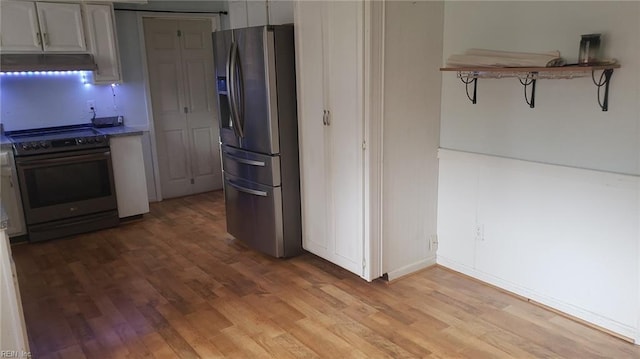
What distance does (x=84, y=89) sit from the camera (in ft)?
16.1

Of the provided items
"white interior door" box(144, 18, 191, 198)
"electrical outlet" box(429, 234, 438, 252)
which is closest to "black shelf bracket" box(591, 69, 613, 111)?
"electrical outlet" box(429, 234, 438, 252)

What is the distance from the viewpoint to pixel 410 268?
11.3 feet

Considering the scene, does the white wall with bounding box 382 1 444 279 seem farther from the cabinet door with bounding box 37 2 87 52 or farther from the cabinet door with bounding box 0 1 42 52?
the cabinet door with bounding box 0 1 42 52

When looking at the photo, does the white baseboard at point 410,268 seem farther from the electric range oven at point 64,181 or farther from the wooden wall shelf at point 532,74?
the electric range oven at point 64,181

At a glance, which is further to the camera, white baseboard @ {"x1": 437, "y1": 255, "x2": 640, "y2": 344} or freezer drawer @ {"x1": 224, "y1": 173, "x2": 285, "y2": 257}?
freezer drawer @ {"x1": 224, "y1": 173, "x2": 285, "y2": 257}

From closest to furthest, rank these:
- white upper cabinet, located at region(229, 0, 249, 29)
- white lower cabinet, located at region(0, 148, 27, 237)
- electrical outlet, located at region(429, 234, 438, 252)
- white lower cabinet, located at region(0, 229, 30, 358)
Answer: white lower cabinet, located at region(0, 229, 30, 358)
electrical outlet, located at region(429, 234, 438, 252)
white lower cabinet, located at region(0, 148, 27, 237)
white upper cabinet, located at region(229, 0, 249, 29)

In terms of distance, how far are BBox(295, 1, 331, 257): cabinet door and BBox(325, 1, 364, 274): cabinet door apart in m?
0.09

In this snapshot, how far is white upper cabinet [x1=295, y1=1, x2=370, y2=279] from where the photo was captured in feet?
9.87

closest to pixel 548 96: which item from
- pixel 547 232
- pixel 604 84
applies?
pixel 604 84

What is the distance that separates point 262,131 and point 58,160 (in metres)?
2.10

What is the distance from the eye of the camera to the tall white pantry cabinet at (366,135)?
9.73 feet

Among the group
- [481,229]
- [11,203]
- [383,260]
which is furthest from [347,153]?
[11,203]

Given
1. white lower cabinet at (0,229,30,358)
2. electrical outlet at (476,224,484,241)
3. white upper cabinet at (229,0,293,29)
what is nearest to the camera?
white lower cabinet at (0,229,30,358)

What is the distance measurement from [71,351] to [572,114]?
10.2 ft
